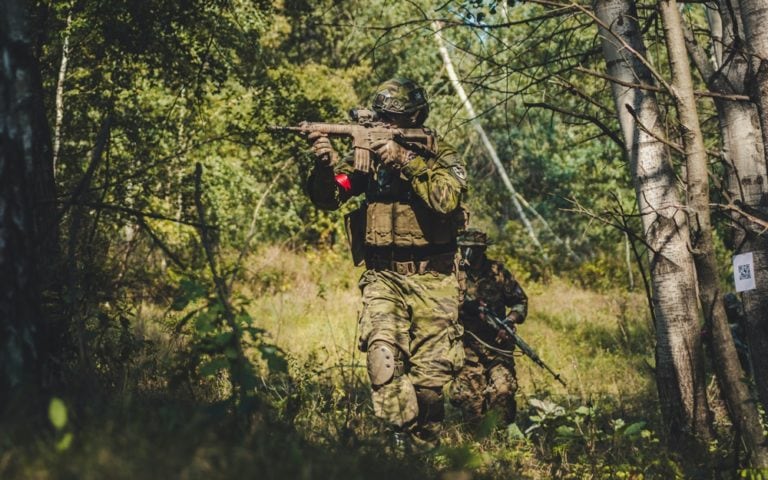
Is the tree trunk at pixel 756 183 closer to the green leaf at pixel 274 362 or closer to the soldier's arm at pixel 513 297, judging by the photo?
the green leaf at pixel 274 362

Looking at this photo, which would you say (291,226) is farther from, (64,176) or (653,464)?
(653,464)

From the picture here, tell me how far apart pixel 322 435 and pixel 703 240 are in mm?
1919

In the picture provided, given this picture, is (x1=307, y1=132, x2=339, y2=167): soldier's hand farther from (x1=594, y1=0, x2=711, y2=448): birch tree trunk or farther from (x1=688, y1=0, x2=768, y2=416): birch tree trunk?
(x1=688, y1=0, x2=768, y2=416): birch tree trunk

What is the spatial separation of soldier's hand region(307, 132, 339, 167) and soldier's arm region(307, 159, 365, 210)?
0.07m

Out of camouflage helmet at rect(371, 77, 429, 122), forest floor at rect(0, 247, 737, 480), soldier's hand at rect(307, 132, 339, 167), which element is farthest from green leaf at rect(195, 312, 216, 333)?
camouflage helmet at rect(371, 77, 429, 122)

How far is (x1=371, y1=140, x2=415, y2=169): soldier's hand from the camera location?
17.7ft

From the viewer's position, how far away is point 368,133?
5.47 metres

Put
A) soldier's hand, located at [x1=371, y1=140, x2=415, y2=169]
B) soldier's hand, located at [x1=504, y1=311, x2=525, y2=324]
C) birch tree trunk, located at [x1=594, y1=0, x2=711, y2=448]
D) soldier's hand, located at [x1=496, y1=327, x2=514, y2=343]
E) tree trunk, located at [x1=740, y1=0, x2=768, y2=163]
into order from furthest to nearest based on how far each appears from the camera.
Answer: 1. soldier's hand, located at [x1=504, y1=311, x2=525, y2=324]
2. soldier's hand, located at [x1=496, y1=327, x2=514, y2=343]
3. soldier's hand, located at [x1=371, y1=140, x2=415, y2=169]
4. birch tree trunk, located at [x1=594, y1=0, x2=711, y2=448]
5. tree trunk, located at [x1=740, y1=0, x2=768, y2=163]

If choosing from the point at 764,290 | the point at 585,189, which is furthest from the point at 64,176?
the point at 585,189

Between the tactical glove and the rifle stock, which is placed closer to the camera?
the rifle stock

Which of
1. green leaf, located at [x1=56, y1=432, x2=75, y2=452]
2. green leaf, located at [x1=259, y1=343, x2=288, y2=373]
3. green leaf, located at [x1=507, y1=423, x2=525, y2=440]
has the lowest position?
green leaf, located at [x1=507, y1=423, x2=525, y2=440]

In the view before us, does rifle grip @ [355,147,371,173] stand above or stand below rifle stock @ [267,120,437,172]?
below

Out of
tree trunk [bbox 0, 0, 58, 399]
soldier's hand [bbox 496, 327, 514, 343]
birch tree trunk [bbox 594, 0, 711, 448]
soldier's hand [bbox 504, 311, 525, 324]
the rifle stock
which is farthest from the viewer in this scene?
soldier's hand [bbox 504, 311, 525, 324]

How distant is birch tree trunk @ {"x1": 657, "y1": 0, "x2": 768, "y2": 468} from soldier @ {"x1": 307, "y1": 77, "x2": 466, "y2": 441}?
1652mm
